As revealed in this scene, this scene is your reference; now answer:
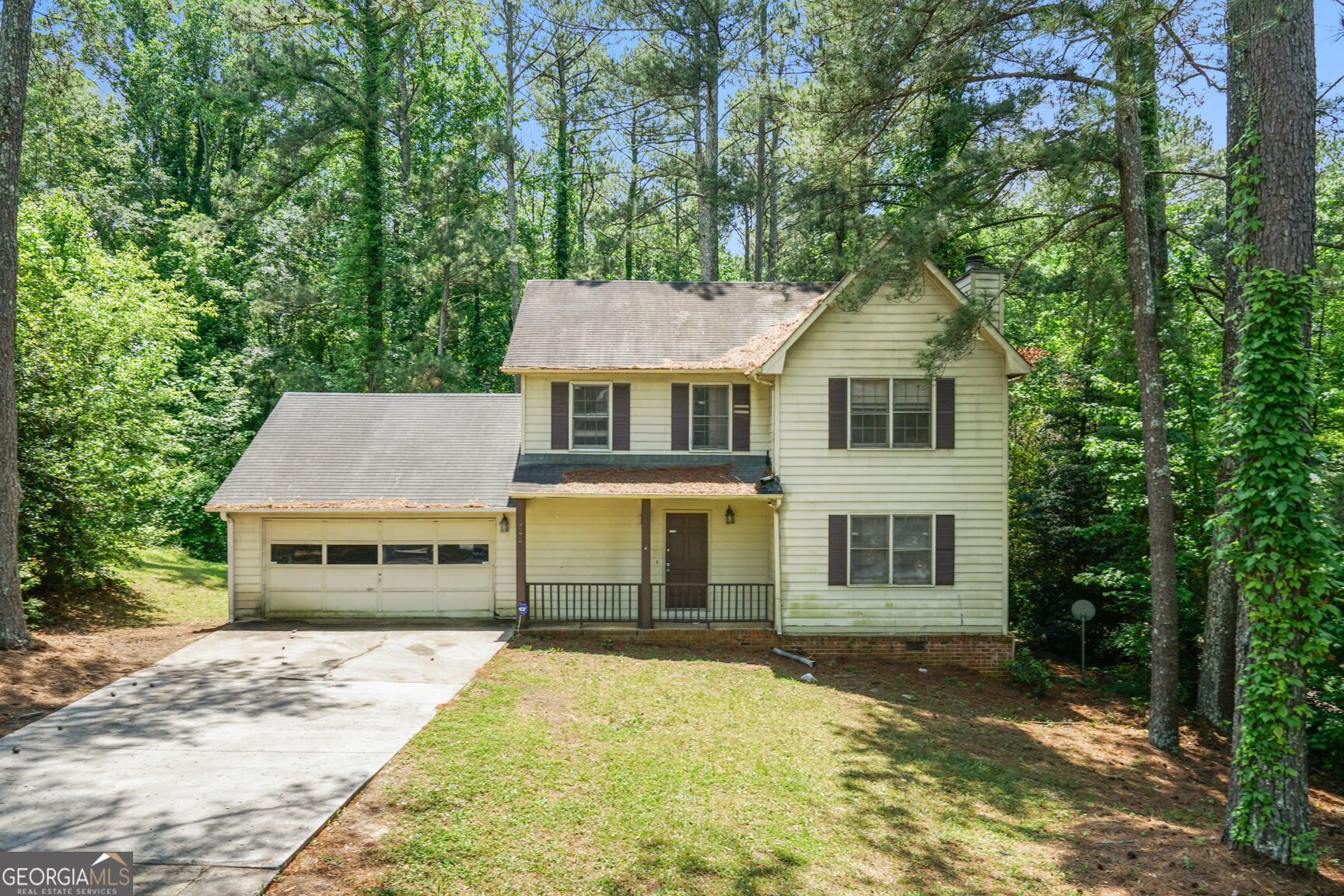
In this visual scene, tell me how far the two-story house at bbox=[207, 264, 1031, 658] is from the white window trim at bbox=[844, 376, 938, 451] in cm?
3

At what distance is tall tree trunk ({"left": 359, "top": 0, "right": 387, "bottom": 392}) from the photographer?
23562mm

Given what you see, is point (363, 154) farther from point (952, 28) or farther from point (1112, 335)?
point (1112, 335)

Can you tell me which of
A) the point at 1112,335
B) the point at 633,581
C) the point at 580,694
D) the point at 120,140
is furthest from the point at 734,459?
the point at 120,140

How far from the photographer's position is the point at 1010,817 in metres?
7.21

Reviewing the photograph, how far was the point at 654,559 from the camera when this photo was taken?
14391 mm

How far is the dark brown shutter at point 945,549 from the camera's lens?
13102 millimetres

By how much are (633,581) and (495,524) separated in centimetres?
300

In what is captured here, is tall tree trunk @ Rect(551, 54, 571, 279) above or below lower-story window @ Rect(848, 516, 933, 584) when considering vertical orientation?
above

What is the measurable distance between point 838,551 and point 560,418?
5.99m

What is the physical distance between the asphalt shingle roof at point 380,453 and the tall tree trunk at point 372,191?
304 inches

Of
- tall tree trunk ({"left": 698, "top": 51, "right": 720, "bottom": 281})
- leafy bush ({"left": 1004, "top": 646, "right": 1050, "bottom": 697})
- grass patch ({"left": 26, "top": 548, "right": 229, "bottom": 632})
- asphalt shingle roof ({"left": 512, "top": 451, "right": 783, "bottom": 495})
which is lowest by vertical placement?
leafy bush ({"left": 1004, "top": 646, "right": 1050, "bottom": 697})

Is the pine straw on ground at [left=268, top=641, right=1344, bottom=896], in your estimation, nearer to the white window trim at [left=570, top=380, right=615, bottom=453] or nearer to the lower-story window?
the lower-story window

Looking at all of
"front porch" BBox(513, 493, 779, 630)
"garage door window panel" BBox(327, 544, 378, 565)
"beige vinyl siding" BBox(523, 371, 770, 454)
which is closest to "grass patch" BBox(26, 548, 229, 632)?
"garage door window panel" BBox(327, 544, 378, 565)

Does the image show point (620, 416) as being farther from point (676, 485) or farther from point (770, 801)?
point (770, 801)
